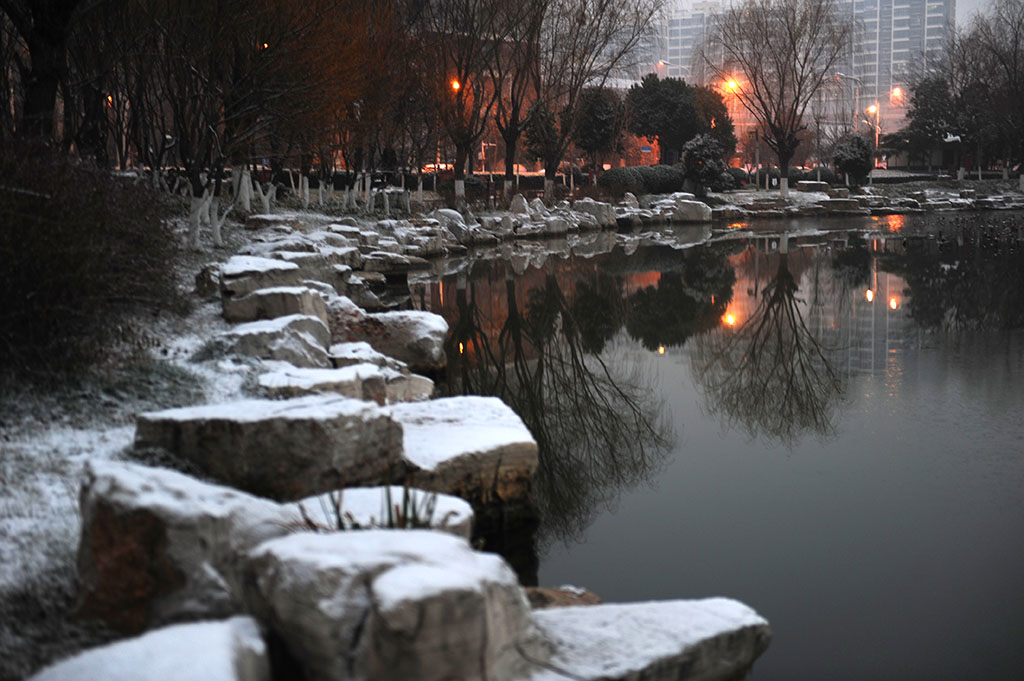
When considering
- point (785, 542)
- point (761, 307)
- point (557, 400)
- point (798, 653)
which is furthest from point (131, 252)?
point (761, 307)

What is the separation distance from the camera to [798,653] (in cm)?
502

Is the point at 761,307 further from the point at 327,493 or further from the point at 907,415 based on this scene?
the point at 327,493

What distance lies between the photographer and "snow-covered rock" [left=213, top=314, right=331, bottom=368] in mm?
8633

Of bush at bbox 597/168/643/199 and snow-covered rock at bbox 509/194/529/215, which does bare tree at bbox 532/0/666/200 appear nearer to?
Answer: snow-covered rock at bbox 509/194/529/215

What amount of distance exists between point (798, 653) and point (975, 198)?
52840 millimetres

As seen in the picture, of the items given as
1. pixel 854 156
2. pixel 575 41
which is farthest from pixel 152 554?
pixel 854 156

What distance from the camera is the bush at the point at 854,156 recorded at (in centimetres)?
→ 5134

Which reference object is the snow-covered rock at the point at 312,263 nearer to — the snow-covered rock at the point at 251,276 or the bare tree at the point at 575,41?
the snow-covered rock at the point at 251,276

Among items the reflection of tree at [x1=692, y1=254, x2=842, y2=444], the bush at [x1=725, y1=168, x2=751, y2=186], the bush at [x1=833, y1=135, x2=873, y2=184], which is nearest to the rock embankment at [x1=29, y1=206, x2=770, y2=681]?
the reflection of tree at [x1=692, y1=254, x2=842, y2=444]

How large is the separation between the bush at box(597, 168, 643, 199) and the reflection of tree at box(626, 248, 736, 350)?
21254mm

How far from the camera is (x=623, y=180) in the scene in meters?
44.8

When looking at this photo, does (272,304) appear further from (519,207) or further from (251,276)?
(519,207)

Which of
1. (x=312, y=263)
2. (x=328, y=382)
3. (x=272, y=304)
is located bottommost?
(x=328, y=382)

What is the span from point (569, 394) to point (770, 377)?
7.89 feet
